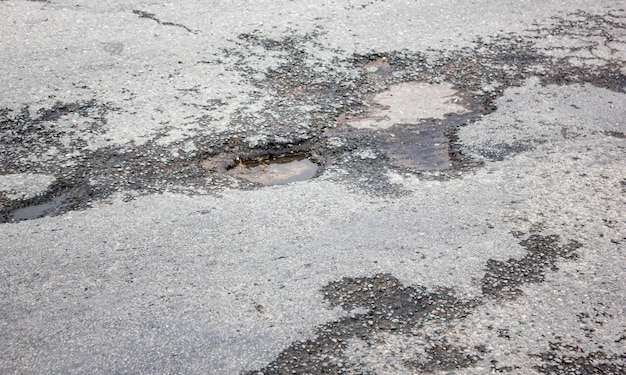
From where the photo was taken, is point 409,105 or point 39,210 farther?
point 409,105

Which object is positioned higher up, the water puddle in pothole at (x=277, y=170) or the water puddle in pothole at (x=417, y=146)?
the water puddle in pothole at (x=417, y=146)

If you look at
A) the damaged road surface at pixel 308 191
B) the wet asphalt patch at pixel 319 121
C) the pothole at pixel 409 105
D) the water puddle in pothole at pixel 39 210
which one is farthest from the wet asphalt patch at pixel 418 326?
the water puddle in pothole at pixel 39 210

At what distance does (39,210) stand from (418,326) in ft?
8.18

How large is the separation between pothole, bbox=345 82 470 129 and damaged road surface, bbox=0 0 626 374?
0.07 feet

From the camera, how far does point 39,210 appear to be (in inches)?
151

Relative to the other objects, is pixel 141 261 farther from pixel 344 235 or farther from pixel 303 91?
pixel 303 91

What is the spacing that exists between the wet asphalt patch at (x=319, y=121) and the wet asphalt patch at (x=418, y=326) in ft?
3.11

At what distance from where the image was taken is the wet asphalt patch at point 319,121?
13.6 feet

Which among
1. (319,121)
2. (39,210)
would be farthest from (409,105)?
(39,210)

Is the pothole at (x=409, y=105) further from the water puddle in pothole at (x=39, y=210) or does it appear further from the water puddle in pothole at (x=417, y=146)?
the water puddle in pothole at (x=39, y=210)

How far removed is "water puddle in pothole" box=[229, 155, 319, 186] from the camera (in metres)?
4.24

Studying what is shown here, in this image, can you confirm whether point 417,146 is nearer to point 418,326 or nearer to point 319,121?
point 319,121

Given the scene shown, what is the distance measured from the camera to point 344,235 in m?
3.69

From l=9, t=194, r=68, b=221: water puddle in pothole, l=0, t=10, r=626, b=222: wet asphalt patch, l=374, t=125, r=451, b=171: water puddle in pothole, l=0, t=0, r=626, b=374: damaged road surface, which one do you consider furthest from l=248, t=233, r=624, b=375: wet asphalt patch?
l=9, t=194, r=68, b=221: water puddle in pothole
